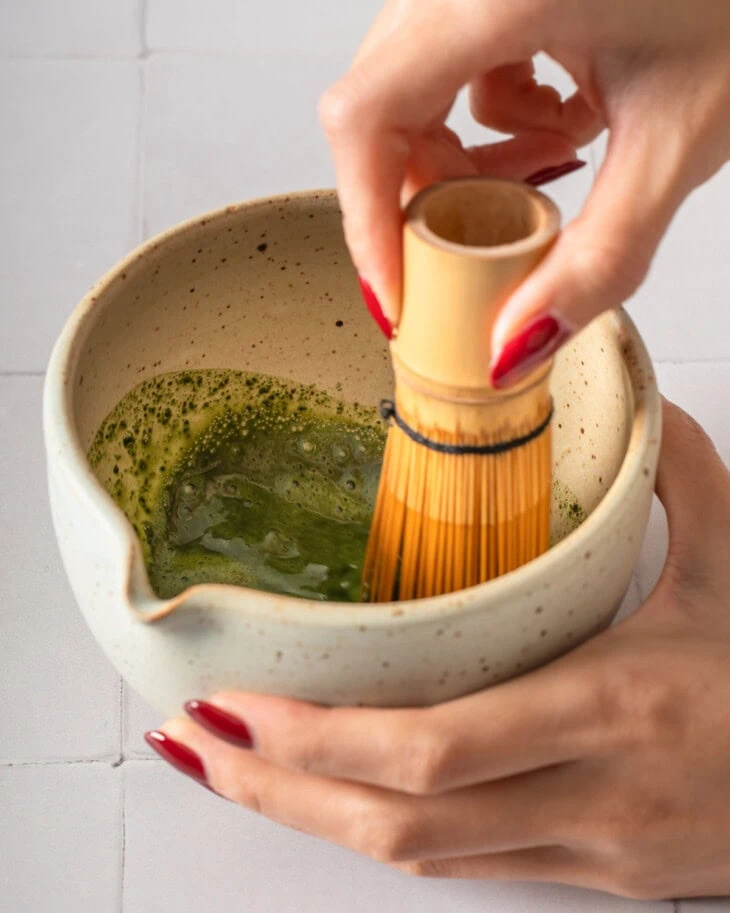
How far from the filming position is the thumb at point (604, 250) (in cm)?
54

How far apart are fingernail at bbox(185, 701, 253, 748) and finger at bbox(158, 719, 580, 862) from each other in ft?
0.14

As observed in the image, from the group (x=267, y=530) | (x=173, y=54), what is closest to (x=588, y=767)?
(x=267, y=530)

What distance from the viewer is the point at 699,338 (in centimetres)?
102

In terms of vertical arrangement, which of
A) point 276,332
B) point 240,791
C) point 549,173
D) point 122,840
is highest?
point 549,173

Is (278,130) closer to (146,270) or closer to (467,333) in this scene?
(146,270)

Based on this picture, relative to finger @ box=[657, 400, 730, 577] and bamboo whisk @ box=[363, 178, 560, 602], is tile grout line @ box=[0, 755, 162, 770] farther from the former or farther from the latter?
finger @ box=[657, 400, 730, 577]

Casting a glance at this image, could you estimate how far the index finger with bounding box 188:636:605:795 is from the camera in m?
0.56

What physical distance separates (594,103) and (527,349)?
0.38 feet

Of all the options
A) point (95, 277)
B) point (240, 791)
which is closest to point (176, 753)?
point (240, 791)

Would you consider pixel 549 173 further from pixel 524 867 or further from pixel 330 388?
pixel 524 867

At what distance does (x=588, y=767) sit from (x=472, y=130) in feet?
2.27

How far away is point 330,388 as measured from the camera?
0.83 metres

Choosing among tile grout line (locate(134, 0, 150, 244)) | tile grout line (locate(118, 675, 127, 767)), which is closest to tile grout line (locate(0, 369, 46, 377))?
tile grout line (locate(134, 0, 150, 244))

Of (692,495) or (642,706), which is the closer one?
(642,706)
